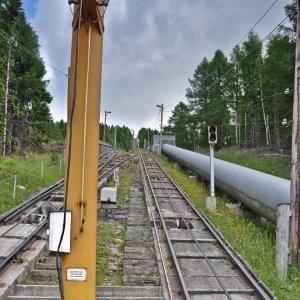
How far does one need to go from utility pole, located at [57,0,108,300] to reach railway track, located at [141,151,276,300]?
7.92 ft

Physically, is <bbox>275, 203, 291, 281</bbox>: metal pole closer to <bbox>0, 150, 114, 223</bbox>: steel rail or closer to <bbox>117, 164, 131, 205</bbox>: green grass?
<bbox>0, 150, 114, 223</bbox>: steel rail

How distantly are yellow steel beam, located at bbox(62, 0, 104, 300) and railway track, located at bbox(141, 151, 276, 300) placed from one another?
242 centimetres

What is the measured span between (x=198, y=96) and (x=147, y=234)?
151 ft

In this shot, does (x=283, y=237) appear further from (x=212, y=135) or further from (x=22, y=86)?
(x=22, y=86)

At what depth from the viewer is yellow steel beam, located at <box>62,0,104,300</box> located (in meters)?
3.56

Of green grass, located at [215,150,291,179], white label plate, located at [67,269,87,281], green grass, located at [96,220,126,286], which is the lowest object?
green grass, located at [96,220,126,286]

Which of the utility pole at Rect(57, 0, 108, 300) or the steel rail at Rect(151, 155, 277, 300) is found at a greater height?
the utility pole at Rect(57, 0, 108, 300)

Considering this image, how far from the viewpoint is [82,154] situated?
3.64 metres

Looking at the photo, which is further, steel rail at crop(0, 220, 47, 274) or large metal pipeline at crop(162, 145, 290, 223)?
large metal pipeline at crop(162, 145, 290, 223)

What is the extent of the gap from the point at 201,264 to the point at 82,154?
458cm

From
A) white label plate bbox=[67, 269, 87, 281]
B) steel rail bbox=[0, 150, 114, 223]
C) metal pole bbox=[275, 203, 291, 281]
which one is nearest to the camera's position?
white label plate bbox=[67, 269, 87, 281]

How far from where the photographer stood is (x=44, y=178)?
17172 millimetres

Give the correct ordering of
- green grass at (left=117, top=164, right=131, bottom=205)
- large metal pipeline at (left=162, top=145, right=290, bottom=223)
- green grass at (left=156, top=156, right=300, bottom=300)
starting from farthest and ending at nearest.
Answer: green grass at (left=117, top=164, right=131, bottom=205) < large metal pipeline at (left=162, top=145, right=290, bottom=223) < green grass at (left=156, top=156, right=300, bottom=300)

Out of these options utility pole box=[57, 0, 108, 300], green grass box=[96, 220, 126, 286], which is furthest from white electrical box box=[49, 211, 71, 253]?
green grass box=[96, 220, 126, 286]
